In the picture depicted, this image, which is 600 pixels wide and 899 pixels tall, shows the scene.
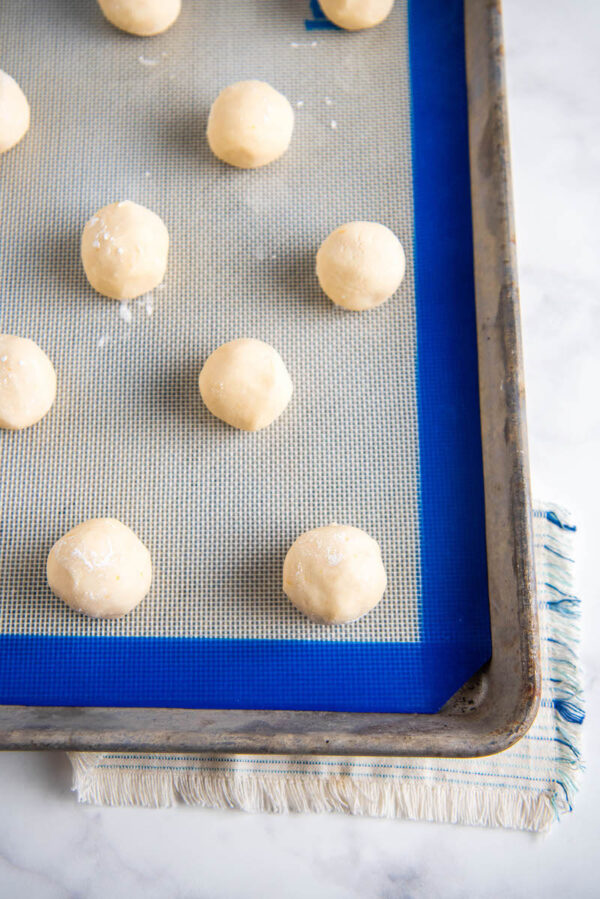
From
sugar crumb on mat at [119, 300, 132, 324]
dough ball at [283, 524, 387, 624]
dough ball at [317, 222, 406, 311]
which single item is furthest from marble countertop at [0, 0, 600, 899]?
dough ball at [317, 222, 406, 311]

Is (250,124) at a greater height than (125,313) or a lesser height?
greater

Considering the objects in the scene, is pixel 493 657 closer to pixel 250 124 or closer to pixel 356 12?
pixel 250 124

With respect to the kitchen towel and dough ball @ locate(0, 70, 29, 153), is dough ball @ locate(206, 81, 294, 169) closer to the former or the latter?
dough ball @ locate(0, 70, 29, 153)

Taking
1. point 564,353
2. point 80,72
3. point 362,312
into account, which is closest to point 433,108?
point 362,312

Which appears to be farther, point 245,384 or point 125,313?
point 125,313

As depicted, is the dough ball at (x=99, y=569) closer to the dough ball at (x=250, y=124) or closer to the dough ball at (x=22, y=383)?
the dough ball at (x=22, y=383)

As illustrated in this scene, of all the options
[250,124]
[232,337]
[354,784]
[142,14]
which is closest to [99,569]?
[232,337]
